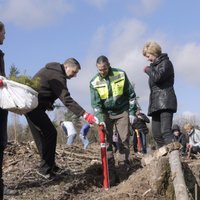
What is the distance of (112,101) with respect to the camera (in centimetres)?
738

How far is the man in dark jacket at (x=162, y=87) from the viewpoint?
6730mm

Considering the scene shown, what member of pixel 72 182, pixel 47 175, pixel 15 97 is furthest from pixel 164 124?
pixel 15 97

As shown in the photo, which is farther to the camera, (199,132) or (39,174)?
(199,132)

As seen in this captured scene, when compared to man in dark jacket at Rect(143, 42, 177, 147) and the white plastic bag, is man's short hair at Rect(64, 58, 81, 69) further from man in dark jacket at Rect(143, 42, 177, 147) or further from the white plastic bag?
the white plastic bag

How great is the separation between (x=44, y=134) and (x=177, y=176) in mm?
2102

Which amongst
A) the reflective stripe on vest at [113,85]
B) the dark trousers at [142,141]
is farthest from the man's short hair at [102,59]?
the dark trousers at [142,141]

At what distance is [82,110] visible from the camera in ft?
21.2

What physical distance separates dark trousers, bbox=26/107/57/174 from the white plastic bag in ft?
3.59

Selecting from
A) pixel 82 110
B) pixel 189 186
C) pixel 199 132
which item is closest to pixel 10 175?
pixel 82 110

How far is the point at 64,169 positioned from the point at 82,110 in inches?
68.4

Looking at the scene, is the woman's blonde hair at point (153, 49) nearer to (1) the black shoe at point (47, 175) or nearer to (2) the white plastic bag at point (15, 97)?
(2) the white plastic bag at point (15, 97)

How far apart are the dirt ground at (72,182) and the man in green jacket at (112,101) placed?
53cm

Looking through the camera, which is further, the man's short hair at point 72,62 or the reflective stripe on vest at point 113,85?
the reflective stripe on vest at point 113,85

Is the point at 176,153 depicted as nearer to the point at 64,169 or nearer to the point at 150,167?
the point at 150,167
